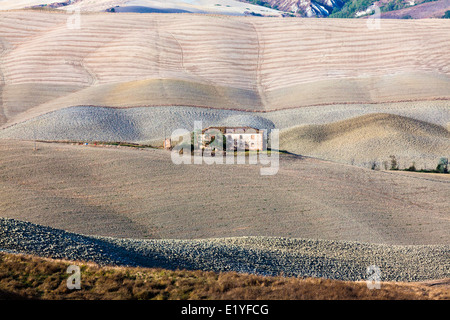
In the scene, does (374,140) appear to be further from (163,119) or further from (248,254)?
(248,254)

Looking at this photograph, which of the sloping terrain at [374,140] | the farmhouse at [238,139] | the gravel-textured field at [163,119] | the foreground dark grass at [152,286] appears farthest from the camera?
the gravel-textured field at [163,119]

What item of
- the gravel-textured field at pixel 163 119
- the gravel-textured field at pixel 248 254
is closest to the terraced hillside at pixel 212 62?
the gravel-textured field at pixel 163 119

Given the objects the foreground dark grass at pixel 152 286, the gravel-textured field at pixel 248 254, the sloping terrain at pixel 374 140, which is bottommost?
the sloping terrain at pixel 374 140

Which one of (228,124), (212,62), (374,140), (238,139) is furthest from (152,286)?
(212,62)

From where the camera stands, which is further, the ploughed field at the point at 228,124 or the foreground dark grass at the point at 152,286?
the ploughed field at the point at 228,124

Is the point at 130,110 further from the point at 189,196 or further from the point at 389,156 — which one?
the point at 189,196

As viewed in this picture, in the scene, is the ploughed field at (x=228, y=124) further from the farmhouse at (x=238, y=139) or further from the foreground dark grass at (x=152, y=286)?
the farmhouse at (x=238, y=139)
